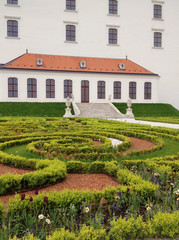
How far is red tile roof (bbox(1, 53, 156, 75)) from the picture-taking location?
3119 cm

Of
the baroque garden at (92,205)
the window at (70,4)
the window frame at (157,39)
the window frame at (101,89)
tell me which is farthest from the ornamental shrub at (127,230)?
the window frame at (157,39)

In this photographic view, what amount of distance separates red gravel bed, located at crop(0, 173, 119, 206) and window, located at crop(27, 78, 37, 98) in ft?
92.5

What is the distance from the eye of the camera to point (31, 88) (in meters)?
31.4

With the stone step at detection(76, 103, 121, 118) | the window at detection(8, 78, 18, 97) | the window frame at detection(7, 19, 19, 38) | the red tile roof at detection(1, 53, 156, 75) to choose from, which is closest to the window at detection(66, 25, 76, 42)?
the red tile roof at detection(1, 53, 156, 75)

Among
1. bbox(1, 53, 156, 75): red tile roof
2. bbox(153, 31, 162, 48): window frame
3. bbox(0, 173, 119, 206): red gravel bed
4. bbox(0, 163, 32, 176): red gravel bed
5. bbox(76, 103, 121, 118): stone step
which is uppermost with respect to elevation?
bbox(153, 31, 162, 48): window frame

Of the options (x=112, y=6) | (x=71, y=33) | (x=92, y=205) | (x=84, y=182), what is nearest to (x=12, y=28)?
(x=71, y=33)

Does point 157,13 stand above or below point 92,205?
above

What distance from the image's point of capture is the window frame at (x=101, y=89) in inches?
1323

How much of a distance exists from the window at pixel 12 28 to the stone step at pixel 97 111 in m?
15.9

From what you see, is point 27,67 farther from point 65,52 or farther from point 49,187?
point 49,187

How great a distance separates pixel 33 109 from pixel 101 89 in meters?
11.6

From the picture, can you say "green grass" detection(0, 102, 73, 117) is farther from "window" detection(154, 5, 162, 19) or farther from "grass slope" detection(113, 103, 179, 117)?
"window" detection(154, 5, 162, 19)

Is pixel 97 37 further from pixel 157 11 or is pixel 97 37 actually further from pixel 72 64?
pixel 157 11

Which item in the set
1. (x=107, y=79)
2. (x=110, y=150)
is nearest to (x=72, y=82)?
(x=107, y=79)
